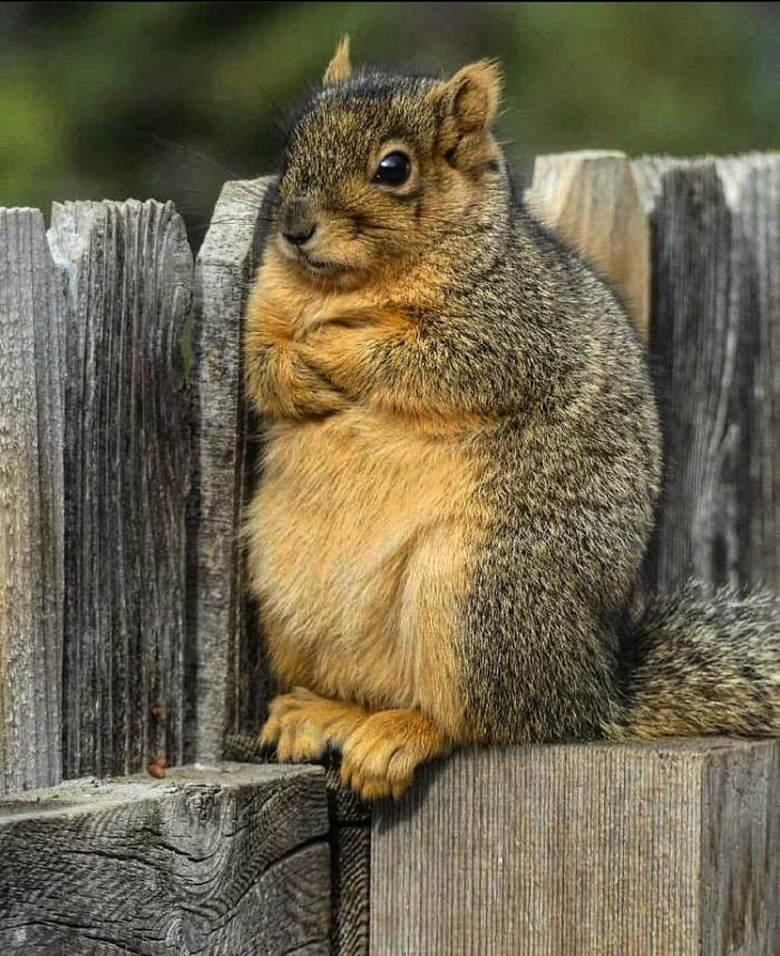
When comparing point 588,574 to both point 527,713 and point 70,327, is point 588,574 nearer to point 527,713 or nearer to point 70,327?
point 527,713

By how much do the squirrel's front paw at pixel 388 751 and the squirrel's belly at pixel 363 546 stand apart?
1.9 inches

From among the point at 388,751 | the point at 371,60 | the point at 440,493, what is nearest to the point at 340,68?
the point at 440,493

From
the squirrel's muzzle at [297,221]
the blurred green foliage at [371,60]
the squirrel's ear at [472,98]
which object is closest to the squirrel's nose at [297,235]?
the squirrel's muzzle at [297,221]

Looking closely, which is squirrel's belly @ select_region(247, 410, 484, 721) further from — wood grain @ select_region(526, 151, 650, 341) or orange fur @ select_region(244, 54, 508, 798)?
wood grain @ select_region(526, 151, 650, 341)

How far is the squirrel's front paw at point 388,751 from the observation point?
3037 millimetres

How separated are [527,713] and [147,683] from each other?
25.7 inches

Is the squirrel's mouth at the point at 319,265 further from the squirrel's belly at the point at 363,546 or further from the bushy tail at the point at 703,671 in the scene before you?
the bushy tail at the point at 703,671

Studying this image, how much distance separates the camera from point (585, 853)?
9.59ft

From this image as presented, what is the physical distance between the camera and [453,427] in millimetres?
3209

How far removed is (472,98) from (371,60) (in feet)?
12.2

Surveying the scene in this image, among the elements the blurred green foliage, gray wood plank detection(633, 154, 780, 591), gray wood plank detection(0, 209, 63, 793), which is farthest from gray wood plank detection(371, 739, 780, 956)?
the blurred green foliage

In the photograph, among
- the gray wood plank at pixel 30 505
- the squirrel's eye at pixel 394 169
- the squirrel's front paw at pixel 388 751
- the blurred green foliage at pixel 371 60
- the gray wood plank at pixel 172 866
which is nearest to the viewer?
the gray wood plank at pixel 172 866

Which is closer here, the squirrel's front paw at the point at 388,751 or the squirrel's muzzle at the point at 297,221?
the squirrel's front paw at the point at 388,751

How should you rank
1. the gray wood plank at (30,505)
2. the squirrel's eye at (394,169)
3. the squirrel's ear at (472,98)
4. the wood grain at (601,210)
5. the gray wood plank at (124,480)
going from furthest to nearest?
the wood grain at (601,210)
the squirrel's ear at (472,98)
the squirrel's eye at (394,169)
the gray wood plank at (124,480)
the gray wood plank at (30,505)
